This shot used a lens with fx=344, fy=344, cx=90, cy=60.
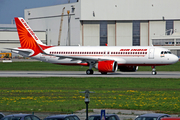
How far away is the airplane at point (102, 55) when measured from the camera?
50.2m

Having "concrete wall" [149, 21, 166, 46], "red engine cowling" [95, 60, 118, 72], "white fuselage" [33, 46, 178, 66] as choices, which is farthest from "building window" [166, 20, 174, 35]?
"red engine cowling" [95, 60, 118, 72]

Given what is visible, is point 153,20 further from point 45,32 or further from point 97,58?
point 97,58

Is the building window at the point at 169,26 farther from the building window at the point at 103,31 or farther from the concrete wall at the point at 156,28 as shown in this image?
the building window at the point at 103,31

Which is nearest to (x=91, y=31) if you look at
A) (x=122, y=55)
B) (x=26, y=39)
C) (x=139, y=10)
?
(x=139, y=10)

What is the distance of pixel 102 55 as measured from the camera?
172ft

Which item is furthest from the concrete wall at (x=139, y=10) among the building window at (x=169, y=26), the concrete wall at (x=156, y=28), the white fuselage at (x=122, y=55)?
the white fuselage at (x=122, y=55)

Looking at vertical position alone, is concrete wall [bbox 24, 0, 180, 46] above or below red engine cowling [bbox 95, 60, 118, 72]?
above

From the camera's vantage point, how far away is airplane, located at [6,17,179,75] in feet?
165

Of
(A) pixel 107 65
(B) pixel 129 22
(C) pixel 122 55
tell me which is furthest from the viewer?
(B) pixel 129 22

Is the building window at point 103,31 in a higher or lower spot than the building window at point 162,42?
higher

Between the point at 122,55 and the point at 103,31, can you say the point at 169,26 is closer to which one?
the point at 103,31

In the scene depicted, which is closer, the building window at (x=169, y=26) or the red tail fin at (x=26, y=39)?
the red tail fin at (x=26, y=39)

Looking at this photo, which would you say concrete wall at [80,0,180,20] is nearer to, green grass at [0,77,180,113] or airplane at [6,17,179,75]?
airplane at [6,17,179,75]

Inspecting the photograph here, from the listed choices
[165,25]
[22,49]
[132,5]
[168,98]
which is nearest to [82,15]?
[132,5]
